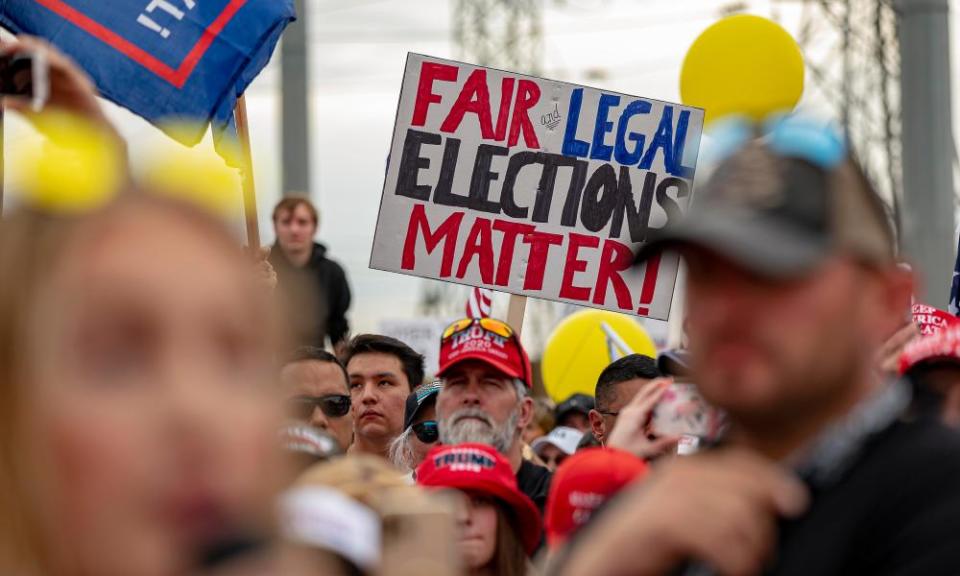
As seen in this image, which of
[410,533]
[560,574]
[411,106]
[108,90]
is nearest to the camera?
[410,533]

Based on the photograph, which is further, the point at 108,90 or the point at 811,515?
the point at 108,90

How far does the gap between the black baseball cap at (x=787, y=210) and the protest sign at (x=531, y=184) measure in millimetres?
5455

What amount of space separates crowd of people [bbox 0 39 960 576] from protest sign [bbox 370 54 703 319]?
4561mm

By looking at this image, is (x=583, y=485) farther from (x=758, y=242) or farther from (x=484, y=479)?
(x=484, y=479)

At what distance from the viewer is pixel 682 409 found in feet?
8.05

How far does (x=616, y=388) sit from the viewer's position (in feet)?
21.8

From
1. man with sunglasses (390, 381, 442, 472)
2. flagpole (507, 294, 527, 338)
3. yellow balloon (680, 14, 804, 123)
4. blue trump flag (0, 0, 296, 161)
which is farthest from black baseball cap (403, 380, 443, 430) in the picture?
yellow balloon (680, 14, 804, 123)

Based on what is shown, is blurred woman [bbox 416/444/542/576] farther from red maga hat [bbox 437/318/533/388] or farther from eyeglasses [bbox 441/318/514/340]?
eyeglasses [bbox 441/318/514/340]

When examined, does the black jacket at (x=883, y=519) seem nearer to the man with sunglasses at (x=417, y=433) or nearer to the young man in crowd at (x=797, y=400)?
the young man in crowd at (x=797, y=400)

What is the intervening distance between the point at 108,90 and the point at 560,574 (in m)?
4.67

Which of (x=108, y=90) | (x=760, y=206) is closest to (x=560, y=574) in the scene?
(x=760, y=206)

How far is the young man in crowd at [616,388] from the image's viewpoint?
6588 mm

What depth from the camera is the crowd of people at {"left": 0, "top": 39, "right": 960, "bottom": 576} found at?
93 cm

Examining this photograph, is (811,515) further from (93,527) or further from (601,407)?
(601,407)
